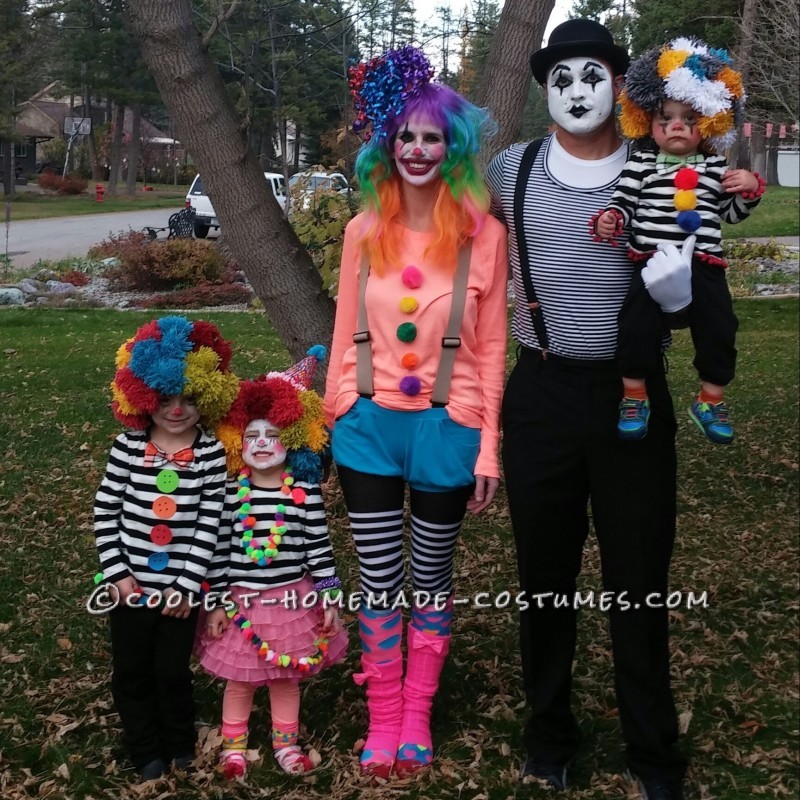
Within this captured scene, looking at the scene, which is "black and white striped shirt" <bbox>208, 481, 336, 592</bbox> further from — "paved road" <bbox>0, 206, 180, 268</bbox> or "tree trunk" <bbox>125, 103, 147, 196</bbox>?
"tree trunk" <bbox>125, 103, 147, 196</bbox>

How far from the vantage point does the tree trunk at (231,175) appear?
13.6 feet

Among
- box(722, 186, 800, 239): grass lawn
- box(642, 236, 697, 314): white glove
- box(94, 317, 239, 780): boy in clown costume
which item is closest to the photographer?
box(642, 236, 697, 314): white glove

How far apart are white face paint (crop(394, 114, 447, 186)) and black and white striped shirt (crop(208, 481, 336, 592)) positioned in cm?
96

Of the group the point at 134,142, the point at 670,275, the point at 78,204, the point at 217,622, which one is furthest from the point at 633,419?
the point at 134,142

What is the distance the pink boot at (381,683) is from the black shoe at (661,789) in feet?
2.45

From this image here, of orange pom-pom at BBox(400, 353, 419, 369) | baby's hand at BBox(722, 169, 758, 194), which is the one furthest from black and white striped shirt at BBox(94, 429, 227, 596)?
baby's hand at BBox(722, 169, 758, 194)

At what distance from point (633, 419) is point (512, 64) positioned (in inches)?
105

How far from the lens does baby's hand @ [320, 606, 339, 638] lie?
117 inches

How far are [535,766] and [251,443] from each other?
131 cm

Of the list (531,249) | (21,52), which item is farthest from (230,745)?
(21,52)

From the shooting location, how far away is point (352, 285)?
9.32 feet

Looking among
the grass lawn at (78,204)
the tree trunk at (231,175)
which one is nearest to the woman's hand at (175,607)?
the tree trunk at (231,175)

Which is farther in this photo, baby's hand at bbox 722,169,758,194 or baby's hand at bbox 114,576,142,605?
baby's hand at bbox 114,576,142,605

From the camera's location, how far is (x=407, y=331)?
8.88 feet
